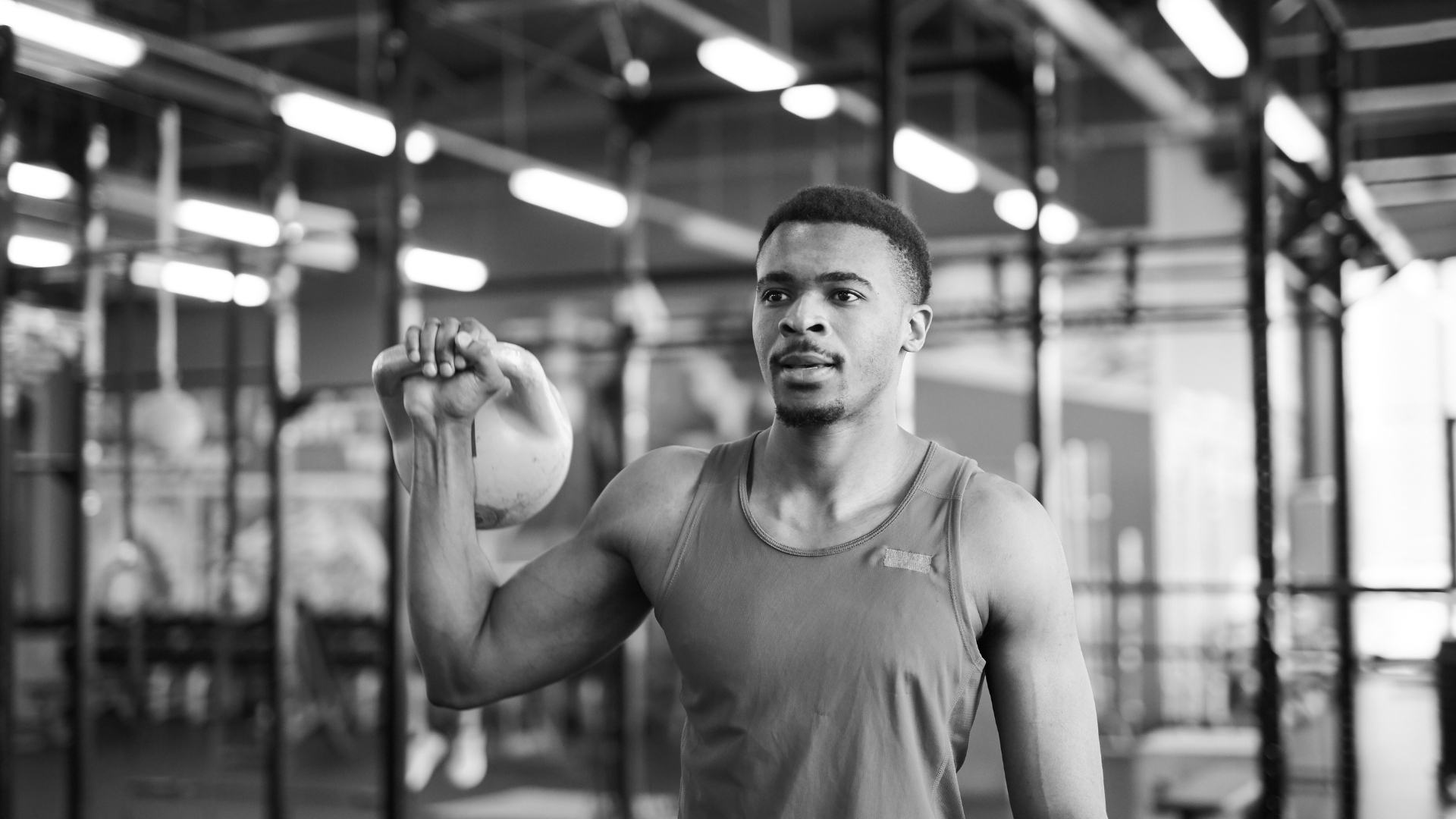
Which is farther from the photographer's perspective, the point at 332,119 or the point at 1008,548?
the point at 332,119

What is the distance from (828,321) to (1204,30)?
5.19m

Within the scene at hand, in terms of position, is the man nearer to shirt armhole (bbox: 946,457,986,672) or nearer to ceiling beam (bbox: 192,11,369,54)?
shirt armhole (bbox: 946,457,986,672)

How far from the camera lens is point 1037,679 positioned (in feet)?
5.16

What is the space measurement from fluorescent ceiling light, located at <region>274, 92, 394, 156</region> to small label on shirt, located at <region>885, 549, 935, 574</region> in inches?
186

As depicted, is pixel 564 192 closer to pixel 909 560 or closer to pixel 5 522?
pixel 5 522

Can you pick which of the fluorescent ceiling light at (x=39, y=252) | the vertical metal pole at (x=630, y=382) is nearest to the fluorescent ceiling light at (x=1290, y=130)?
the vertical metal pole at (x=630, y=382)

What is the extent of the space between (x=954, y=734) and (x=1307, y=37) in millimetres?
9798

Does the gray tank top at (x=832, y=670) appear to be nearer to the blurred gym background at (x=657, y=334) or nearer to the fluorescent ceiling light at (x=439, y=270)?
the blurred gym background at (x=657, y=334)

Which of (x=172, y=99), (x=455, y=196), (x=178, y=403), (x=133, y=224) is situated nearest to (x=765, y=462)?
(x=172, y=99)

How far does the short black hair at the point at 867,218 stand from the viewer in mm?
1638

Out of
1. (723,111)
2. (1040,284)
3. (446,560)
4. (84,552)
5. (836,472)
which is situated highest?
(723,111)

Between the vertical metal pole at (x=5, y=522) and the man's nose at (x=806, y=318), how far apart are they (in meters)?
3.70

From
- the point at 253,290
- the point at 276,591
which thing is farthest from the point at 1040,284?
the point at 253,290

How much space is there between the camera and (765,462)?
1.71 metres
